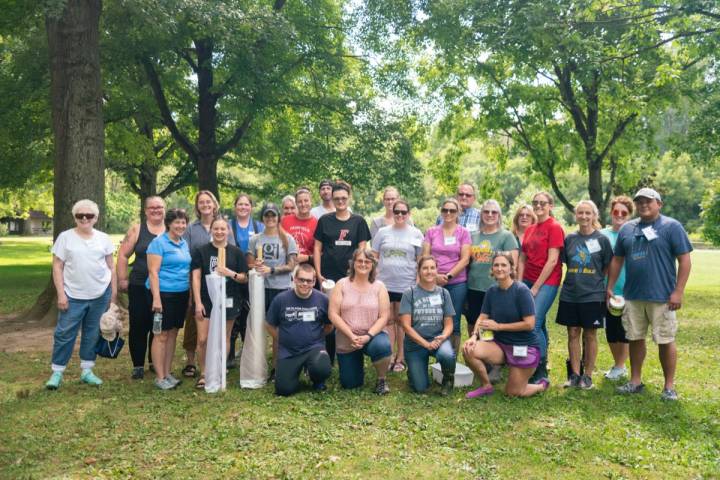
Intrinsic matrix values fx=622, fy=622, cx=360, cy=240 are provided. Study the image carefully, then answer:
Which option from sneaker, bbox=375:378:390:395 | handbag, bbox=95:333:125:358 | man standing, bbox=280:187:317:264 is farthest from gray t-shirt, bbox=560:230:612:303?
handbag, bbox=95:333:125:358

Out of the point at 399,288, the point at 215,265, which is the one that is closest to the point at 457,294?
the point at 399,288

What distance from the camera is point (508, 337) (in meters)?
5.75

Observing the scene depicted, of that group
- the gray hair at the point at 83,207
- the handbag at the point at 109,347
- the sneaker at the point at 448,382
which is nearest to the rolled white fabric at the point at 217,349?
the handbag at the point at 109,347

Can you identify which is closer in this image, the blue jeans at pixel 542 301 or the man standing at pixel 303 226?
the blue jeans at pixel 542 301

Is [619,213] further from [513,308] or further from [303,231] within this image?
[303,231]

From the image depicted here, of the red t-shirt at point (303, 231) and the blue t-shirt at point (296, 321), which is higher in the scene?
the red t-shirt at point (303, 231)

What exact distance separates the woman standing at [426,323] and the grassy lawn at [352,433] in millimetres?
213

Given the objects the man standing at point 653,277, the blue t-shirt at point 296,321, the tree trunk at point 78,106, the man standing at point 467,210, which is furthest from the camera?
the tree trunk at point 78,106

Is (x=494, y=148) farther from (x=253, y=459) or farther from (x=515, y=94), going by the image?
(x=253, y=459)

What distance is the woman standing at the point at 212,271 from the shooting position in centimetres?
602

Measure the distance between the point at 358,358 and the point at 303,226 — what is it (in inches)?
65.9

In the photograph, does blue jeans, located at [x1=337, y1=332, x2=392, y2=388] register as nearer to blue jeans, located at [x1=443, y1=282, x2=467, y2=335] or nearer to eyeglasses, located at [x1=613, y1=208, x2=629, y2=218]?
blue jeans, located at [x1=443, y1=282, x2=467, y2=335]

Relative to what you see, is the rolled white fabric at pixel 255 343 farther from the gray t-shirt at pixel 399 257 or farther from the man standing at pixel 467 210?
the man standing at pixel 467 210

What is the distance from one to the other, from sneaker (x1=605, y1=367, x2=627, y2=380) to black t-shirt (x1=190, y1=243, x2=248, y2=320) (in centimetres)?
387
